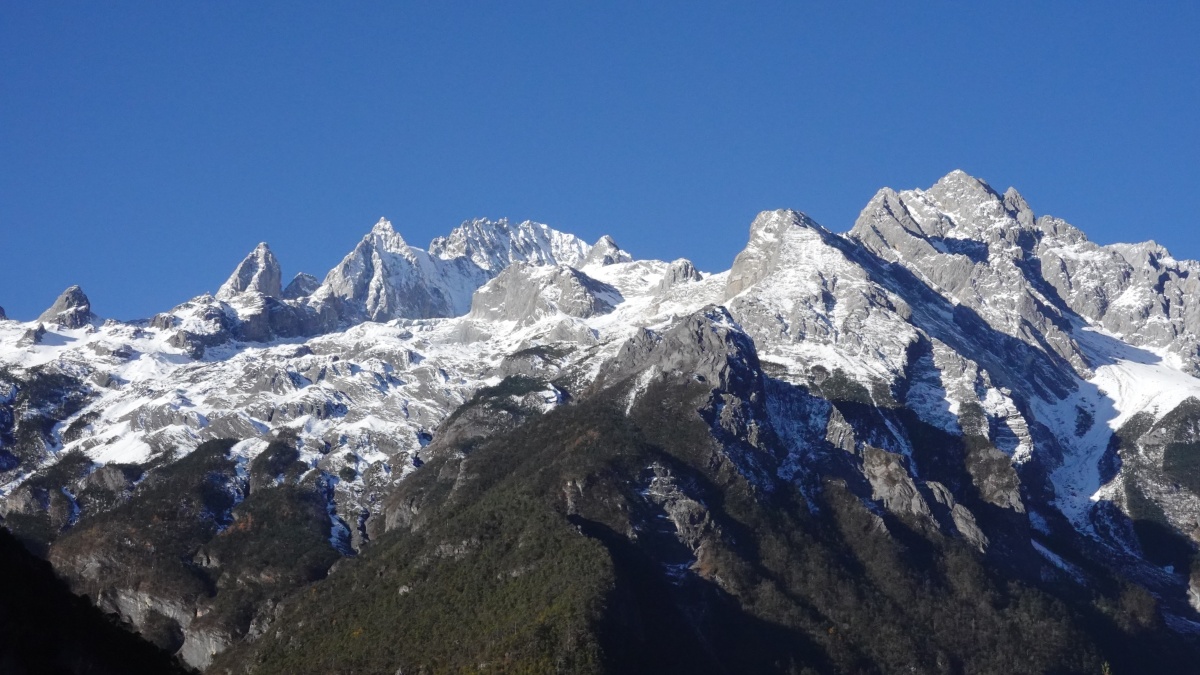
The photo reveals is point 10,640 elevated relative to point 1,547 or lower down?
lower down

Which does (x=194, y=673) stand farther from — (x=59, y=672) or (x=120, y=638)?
(x=59, y=672)

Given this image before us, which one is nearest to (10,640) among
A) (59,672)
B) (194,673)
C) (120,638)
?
(59,672)

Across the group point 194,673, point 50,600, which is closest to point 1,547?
point 50,600

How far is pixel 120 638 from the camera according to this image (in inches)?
5049

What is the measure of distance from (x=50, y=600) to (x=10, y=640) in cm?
865

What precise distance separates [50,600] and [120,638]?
719cm

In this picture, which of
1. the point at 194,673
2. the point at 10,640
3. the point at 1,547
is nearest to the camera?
the point at 10,640

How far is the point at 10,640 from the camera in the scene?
11588cm

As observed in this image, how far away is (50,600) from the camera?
12438cm

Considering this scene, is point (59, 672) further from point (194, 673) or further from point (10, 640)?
point (194, 673)

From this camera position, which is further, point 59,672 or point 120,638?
point 120,638

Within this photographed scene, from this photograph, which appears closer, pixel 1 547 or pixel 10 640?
pixel 10 640

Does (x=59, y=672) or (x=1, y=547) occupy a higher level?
(x=1, y=547)

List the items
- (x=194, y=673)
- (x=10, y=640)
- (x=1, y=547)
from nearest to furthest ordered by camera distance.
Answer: (x=10, y=640) → (x=1, y=547) → (x=194, y=673)
